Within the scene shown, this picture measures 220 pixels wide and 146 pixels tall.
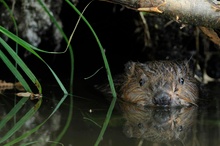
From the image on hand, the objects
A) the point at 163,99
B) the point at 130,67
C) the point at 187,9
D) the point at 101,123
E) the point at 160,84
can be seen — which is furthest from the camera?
the point at 130,67

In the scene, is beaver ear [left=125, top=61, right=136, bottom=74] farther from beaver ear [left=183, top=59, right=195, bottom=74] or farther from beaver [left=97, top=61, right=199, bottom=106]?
beaver ear [left=183, top=59, right=195, bottom=74]

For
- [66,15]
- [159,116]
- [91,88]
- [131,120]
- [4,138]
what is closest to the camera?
A: [4,138]

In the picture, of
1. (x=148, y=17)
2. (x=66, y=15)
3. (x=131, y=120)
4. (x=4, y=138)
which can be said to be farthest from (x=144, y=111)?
(x=66, y=15)

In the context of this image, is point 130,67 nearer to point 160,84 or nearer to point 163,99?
point 160,84

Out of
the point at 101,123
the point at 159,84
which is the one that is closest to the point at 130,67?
the point at 159,84

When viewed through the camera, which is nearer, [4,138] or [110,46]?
[4,138]

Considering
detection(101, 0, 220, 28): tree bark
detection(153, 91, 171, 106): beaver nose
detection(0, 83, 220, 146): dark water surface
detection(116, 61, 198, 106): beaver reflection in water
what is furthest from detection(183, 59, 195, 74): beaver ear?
detection(101, 0, 220, 28): tree bark

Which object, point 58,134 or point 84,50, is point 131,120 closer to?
point 58,134
